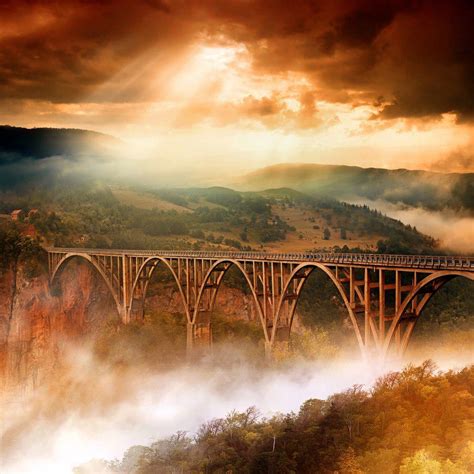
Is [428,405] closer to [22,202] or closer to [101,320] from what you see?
[101,320]

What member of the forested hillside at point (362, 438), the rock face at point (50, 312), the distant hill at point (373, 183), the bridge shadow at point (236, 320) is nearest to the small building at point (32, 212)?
the rock face at point (50, 312)

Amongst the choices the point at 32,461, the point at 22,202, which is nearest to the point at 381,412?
the point at 32,461

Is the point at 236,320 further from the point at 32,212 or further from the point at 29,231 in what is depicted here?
the point at 32,212

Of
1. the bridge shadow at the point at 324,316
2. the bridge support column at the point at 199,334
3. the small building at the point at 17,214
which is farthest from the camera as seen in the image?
the small building at the point at 17,214

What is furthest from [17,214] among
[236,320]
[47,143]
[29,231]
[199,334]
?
[199,334]

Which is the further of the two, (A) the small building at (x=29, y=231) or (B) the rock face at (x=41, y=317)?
(A) the small building at (x=29, y=231)

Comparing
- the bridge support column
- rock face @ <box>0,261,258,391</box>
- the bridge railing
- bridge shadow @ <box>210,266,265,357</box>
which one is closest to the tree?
the bridge railing

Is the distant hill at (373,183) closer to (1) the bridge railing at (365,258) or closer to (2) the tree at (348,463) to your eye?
(1) the bridge railing at (365,258)

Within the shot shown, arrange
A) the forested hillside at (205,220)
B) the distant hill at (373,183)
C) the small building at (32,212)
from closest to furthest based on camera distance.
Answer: the small building at (32,212) < the forested hillside at (205,220) < the distant hill at (373,183)
